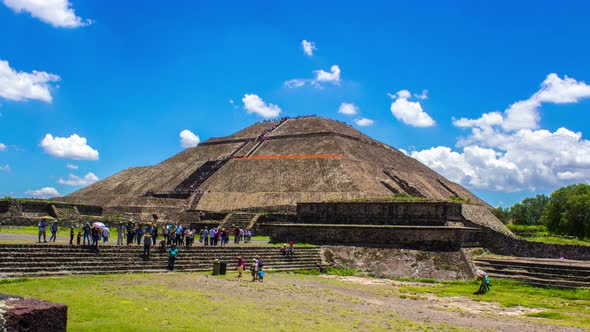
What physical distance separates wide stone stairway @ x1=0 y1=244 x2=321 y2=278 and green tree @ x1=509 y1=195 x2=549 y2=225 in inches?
1873

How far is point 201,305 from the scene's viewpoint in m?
10.2

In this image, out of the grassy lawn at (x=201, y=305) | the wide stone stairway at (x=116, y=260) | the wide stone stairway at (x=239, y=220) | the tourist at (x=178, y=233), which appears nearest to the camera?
the grassy lawn at (x=201, y=305)

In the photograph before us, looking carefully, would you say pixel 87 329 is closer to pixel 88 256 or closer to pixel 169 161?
pixel 88 256

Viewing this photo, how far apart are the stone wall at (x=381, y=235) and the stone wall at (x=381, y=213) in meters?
1.72

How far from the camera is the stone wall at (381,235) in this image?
20.3 meters

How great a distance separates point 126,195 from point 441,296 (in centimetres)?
3885

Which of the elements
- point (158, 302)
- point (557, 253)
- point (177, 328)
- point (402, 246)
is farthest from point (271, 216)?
point (177, 328)

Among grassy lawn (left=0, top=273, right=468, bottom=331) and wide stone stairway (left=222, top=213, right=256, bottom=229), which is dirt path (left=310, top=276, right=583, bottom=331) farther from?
wide stone stairway (left=222, top=213, right=256, bottom=229)

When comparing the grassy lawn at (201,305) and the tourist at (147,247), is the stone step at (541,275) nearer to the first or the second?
the grassy lawn at (201,305)

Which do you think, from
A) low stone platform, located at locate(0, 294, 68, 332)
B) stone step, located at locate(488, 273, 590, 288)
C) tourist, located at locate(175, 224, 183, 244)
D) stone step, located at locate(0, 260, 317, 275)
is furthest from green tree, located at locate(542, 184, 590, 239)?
low stone platform, located at locate(0, 294, 68, 332)

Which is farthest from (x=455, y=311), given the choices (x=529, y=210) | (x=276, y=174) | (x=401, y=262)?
(x=529, y=210)

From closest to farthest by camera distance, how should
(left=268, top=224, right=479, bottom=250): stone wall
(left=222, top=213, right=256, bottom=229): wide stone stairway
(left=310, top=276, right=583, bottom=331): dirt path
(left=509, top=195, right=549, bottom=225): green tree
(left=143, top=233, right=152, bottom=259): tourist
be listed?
(left=310, top=276, right=583, bottom=331): dirt path
(left=143, top=233, right=152, bottom=259): tourist
(left=268, top=224, right=479, bottom=250): stone wall
(left=222, top=213, right=256, bottom=229): wide stone stairway
(left=509, top=195, right=549, bottom=225): green tree

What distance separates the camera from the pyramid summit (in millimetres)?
41125

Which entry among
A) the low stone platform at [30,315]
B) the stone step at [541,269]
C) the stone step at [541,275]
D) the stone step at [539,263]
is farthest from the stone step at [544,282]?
the low stone platform at [30,315]
